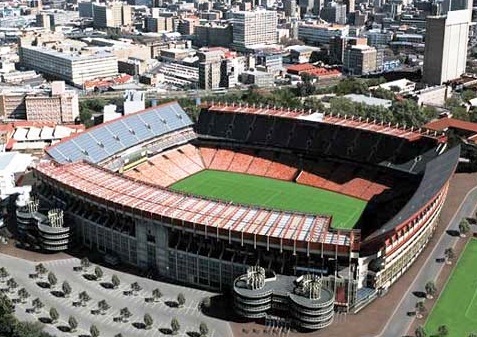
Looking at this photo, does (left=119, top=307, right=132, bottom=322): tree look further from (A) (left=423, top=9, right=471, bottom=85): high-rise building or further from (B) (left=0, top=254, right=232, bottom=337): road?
(A) (left=423, top=9, right=471, bottom=85): high-rise building

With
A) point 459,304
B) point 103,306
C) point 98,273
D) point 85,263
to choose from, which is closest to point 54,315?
point 103,306

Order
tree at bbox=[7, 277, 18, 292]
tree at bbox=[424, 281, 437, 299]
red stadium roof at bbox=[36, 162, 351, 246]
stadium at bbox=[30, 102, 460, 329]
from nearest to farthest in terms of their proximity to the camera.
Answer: stadium at bbox=[30, 102, 460, 329] < red stadium roof at bbox=[36, 162, 351, 246] < tree at bbox=[424, 281, 437, 299] < tree at bbox=[7, 277, 18, 292]

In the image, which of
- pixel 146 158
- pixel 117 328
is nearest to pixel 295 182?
pixel 146 158

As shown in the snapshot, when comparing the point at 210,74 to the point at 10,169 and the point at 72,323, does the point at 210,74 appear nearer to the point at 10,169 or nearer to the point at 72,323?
the point at 10,169

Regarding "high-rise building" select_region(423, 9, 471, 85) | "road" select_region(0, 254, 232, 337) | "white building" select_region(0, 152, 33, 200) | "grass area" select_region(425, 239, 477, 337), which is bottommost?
"road" select_region(0, 254, 232, 337)

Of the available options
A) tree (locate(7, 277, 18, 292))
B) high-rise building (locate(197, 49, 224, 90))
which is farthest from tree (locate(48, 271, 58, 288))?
high-rise building (locate(197, 49, 224, 90))

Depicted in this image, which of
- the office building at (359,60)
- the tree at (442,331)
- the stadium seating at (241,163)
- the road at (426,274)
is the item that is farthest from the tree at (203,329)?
the office building at (359,60)
